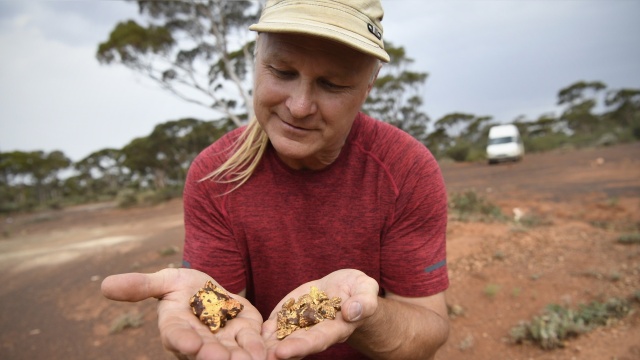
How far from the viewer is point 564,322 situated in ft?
12.5

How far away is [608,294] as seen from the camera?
4500 millimetres

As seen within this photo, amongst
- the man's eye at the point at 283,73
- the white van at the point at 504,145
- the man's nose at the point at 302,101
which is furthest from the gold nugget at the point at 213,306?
the white van at the point at 504,145

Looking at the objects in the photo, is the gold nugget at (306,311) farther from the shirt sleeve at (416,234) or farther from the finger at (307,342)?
the shirt sleeve at (416,234)

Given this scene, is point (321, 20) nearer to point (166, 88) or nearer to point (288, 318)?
point (288, 318)

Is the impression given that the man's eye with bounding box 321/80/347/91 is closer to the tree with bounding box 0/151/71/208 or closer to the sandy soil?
the sandy soil

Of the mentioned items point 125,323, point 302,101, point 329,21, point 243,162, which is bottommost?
point 125,323

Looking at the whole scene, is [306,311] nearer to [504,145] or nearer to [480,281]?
[480,281]

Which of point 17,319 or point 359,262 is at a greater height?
point 359,262

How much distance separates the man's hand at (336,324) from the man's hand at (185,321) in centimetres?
6

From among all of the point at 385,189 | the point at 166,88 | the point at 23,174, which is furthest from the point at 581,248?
the point at 23,174

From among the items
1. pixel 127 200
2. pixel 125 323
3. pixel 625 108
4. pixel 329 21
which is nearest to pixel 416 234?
→ pixel 329 21

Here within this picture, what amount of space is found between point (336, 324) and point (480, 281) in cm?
460

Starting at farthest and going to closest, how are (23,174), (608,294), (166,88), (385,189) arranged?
1. (23,174)
2. (166,88)
3. (608,294)
4. (385,189)

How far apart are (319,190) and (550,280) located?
14.1ft
